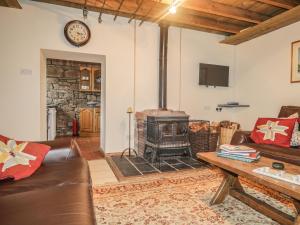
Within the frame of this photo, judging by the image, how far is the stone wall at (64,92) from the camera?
6004 mm

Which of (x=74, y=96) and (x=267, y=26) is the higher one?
(x=267, y=26)

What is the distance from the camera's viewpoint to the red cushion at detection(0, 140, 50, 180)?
1.42 metres

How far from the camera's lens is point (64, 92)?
6129mm

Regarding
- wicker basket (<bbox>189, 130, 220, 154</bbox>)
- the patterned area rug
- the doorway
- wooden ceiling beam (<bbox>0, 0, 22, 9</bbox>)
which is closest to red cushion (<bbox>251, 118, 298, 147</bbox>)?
the patterned area rug

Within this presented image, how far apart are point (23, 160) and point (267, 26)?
13.4 feet

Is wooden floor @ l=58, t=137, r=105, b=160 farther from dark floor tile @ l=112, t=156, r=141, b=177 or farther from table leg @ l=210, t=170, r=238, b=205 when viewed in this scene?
table leg @ l=210, t=170, r=238, b=205

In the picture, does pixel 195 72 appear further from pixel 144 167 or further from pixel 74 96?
pixel 74 96

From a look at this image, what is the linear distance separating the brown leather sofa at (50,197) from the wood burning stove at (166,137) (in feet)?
5.31

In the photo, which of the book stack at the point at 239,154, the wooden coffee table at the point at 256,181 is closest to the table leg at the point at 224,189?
the wooden coffee table at the point at 256,181

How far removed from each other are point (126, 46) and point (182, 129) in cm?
179

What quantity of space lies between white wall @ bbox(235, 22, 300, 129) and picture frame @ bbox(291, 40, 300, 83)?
67 mm

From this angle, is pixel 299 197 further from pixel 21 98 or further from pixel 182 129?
pixel 21 98

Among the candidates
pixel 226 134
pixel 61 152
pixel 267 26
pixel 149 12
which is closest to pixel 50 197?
pixel 61 152

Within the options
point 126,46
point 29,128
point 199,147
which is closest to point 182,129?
point 199,147
